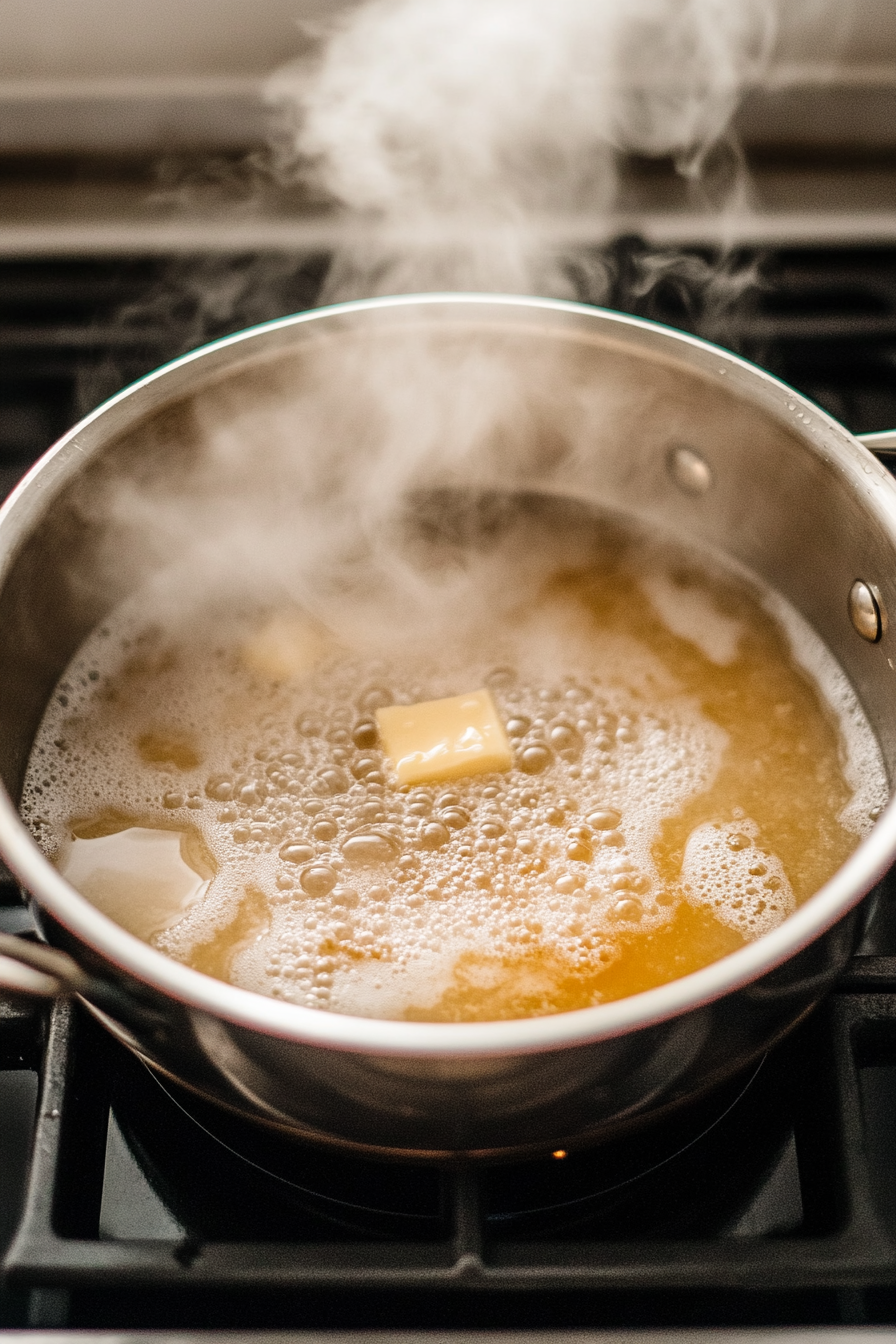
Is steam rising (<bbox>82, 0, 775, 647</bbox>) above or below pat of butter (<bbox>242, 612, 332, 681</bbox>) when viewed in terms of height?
above

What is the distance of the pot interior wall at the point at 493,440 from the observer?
84 cm

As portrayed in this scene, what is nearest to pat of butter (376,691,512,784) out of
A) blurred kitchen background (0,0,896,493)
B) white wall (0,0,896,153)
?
blurred kitchen background (0,0,896,493)

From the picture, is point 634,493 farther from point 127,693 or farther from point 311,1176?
point 311,1176

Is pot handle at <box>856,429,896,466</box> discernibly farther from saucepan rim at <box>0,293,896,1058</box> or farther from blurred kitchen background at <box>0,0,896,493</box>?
saucepan rim at <box>0,293,896,1058</box>

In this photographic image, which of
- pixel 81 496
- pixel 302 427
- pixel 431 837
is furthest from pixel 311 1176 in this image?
pixel 302 427

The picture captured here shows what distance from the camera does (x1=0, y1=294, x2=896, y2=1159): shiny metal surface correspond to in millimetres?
524

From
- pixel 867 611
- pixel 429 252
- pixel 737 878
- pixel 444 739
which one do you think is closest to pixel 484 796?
pixel 444 739

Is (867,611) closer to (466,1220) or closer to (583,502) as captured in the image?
(583,502)

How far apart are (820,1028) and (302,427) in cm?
64

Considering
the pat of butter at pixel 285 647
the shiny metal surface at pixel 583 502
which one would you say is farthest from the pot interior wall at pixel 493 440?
the pat of butter at pixel 285 647

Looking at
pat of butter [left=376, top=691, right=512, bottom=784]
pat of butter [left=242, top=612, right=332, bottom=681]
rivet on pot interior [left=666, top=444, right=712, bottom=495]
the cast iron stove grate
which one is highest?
rivet on pot interior [left=666, top=444, right=712, bottom=495]

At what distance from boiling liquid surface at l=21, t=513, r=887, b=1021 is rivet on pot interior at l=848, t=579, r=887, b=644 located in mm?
81

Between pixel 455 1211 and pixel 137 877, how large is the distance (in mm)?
339

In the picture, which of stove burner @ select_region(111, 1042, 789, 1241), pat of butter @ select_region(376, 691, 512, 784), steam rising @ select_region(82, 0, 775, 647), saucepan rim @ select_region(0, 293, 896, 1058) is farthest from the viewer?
steam rising @ select_region(82, 0, 775, 647)
